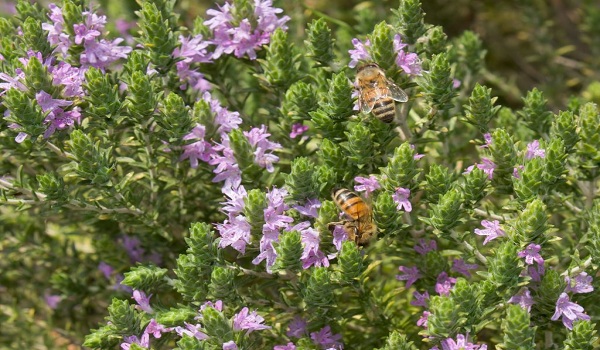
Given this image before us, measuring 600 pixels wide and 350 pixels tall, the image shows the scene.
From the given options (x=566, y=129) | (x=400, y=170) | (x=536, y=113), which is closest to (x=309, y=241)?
(x=400, y=170)

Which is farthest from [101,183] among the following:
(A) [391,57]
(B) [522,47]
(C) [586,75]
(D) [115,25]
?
(B) [522,47]

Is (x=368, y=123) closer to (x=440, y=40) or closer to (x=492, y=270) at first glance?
(x=440, y=40)

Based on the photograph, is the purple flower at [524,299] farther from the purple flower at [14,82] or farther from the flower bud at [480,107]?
the purple flower at [14,82]

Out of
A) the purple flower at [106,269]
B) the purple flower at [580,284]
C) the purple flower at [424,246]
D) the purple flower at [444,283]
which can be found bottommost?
the purple flower at [106,269]

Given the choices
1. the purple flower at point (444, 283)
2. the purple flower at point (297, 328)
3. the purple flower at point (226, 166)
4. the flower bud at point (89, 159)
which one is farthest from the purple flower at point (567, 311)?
the flower bud at point (89, 159)

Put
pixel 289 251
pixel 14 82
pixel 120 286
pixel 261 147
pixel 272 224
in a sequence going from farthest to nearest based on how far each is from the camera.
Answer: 1. pixel 120 286
2. pixel 261 147
3. pixel 14 82
4. pixel 272 224
5. pixel 289 251

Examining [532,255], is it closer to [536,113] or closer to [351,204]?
[351,204]
